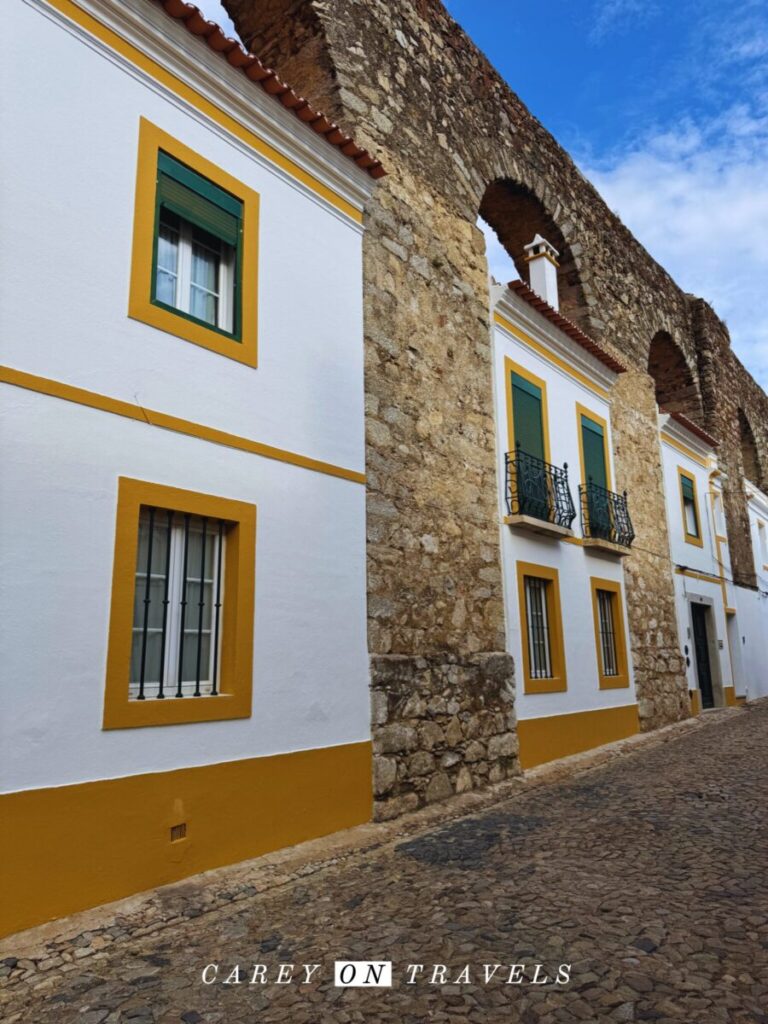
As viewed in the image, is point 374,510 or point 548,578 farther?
point 548,578

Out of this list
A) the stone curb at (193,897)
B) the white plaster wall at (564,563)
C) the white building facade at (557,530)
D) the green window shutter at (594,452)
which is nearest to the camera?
the stone curb at (193,897)

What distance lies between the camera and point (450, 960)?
2.94 m

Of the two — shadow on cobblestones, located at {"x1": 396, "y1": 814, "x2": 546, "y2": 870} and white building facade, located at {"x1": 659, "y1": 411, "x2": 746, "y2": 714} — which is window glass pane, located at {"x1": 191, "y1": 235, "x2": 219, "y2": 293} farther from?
white building facade, located at {"x1": 659, "y1": 411, "x2": 746, "y2": 714}

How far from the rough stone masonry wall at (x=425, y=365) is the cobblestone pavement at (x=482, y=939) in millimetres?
1154

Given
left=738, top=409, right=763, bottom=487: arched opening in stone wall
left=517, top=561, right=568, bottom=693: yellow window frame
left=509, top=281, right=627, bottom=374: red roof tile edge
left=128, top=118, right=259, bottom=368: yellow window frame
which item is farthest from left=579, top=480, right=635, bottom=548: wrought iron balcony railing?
left=738, top=409, right=763, bottom=487: arched opening in stone wall

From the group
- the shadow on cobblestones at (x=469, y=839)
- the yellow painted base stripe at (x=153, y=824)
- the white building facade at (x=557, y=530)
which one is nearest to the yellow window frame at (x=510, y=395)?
the white building facade at (x=557, y=530)

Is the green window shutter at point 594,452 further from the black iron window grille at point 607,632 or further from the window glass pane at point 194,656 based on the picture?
the window glass pane at point 194,656

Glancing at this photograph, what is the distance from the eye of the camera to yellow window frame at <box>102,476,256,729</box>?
12.2 feet

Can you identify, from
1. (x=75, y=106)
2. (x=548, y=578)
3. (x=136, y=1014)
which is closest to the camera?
(x=136, y=1014)

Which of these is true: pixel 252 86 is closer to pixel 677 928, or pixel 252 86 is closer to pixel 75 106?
pixel 75 106

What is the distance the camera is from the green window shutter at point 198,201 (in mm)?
4605

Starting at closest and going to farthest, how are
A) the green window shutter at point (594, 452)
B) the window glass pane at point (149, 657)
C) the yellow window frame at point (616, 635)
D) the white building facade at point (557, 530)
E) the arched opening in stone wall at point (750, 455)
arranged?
1. the window glass pane at point (149, 657)
2. the white building facade at point (557, 530)
3. the yellow window frame at point (616, 635)
4. the green window shutter at point (594, 452)
5. the arched opening in stone wall at point (750, 455)

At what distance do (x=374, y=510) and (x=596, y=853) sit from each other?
2.84 m

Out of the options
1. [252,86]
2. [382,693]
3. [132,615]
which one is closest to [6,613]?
[132,615]
